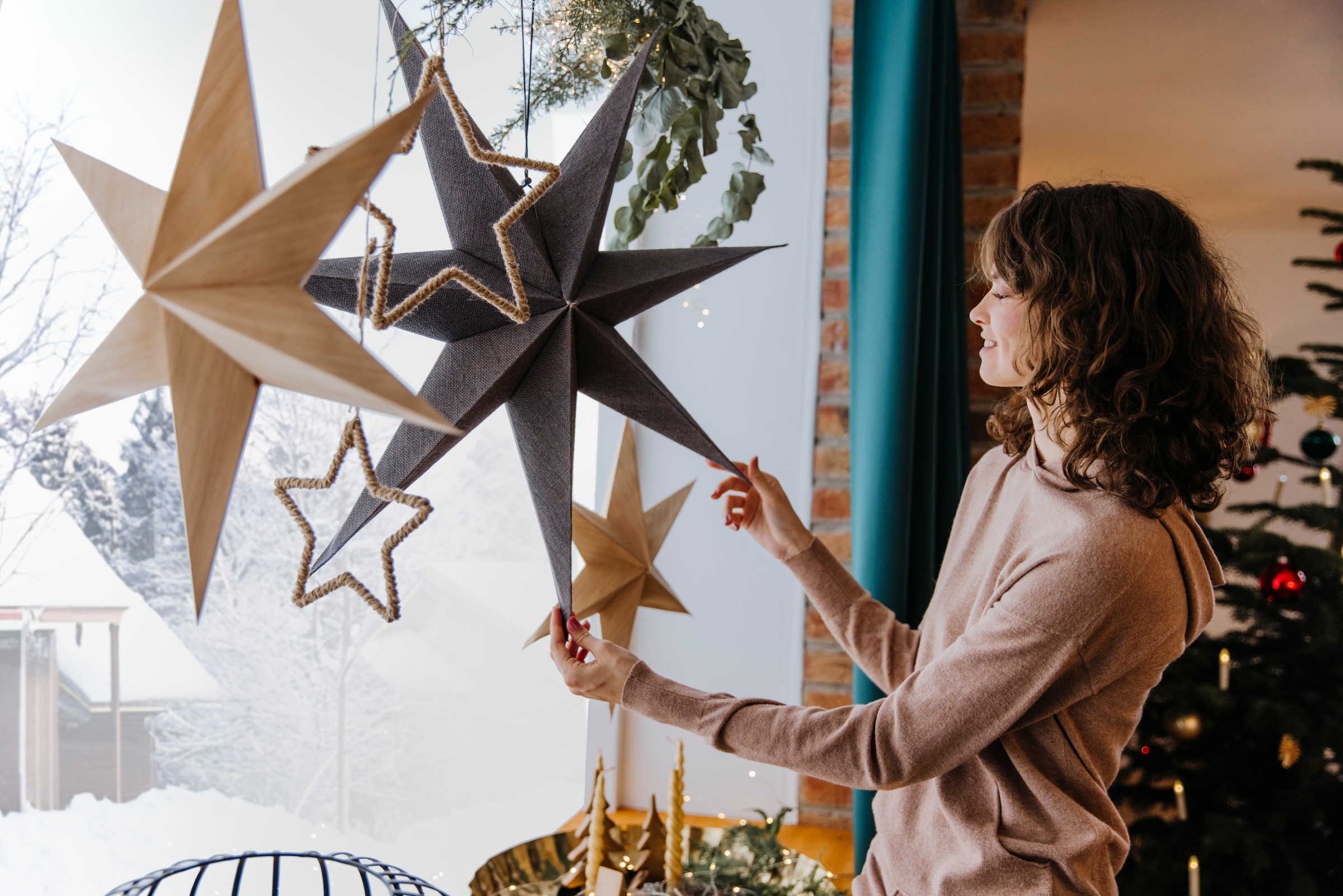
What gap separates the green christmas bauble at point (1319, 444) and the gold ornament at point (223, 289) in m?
2.28

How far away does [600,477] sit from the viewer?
5.84ft

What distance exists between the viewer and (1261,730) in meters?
1.92

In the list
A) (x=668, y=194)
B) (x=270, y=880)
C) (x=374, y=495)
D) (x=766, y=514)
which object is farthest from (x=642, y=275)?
(x=270, y=880)

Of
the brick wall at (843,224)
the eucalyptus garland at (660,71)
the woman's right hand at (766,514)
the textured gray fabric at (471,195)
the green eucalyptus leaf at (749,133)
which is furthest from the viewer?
the brick wall at (843,224)

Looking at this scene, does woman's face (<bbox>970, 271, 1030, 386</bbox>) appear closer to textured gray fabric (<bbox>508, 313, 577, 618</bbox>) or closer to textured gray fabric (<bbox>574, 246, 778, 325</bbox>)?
textured gray fabric (<bbox>574, 246, 778, 325</bbox>)

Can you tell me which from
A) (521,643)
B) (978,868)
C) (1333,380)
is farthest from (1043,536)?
(1333,380)

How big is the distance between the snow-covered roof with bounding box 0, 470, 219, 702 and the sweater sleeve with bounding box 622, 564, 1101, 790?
814 millimetres

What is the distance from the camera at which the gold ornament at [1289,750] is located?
1.90 meters

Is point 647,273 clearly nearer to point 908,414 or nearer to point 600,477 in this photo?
point 908,414

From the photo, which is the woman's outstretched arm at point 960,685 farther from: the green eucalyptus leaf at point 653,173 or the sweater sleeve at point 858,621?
the green eucalyptus leaf at point 653,173

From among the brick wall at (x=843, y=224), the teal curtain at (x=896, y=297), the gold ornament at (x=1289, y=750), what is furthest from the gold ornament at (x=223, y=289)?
the gold ornament at (x=1289, y=750)

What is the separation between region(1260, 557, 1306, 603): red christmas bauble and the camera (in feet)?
6.31

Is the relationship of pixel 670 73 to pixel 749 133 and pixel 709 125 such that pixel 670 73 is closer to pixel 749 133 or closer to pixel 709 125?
pixel 709 125

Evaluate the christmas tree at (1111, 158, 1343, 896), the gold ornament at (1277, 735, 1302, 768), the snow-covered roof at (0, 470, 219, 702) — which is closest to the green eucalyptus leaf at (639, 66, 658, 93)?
the snow-covered roof at (0, 470, 219, 702)
